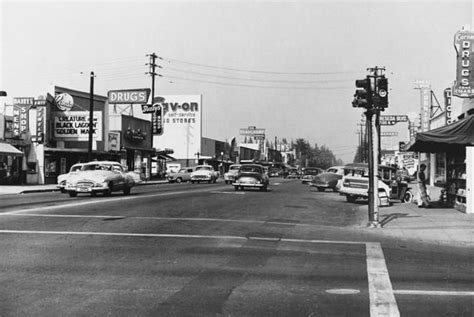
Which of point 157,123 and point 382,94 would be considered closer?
point 382,94

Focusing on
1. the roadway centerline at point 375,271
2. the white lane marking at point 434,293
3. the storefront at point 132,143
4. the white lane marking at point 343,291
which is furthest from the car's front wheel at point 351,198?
the storefront at point 132,143

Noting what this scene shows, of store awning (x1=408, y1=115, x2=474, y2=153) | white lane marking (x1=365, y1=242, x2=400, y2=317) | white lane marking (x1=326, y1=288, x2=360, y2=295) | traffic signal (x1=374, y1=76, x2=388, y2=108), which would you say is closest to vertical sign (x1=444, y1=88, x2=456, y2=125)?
store awning (x1=408, y1=115, x2=474, y2=153)

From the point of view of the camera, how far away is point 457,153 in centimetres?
2089

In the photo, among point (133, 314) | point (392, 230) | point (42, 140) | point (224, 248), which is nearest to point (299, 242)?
point (224, 248)

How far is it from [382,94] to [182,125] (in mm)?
71563

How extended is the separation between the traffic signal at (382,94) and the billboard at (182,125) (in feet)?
226

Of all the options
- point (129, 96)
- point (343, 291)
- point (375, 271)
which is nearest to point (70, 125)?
point (129, 96)

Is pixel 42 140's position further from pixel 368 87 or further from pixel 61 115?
pixel 368 87

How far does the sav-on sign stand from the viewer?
186 ft

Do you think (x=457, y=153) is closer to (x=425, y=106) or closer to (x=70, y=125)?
(x=425, y=106)

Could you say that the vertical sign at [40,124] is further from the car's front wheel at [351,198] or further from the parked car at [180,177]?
the car's front wheel at [351,198]

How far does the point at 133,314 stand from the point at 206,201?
53.3ft

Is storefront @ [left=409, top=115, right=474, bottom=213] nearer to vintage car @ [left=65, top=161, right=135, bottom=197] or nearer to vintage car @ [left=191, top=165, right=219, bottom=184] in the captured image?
vintage car @ [left=65, top=161, right=135, bottom=197]

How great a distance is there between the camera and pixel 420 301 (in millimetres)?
6672
